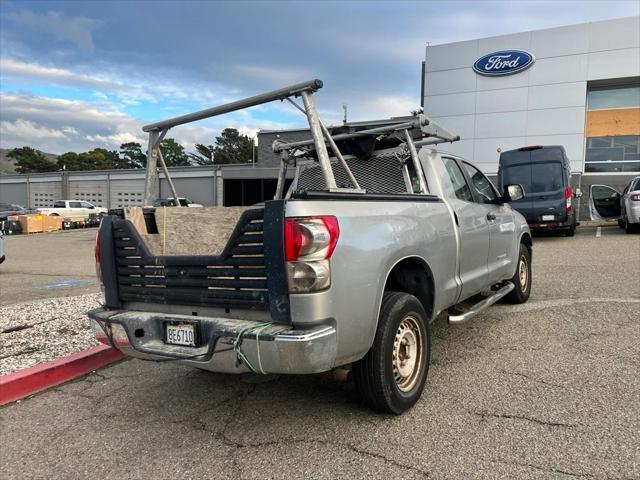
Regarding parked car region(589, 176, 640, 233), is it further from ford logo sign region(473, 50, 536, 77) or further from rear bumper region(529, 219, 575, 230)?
ford logo sign region(473, 50, 536, 77)

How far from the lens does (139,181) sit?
39.9 metres

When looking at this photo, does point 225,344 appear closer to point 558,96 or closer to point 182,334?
point 182,334

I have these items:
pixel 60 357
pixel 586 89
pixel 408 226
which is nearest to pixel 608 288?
pixel 408 226

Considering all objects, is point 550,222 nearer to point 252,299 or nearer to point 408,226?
point 408,226

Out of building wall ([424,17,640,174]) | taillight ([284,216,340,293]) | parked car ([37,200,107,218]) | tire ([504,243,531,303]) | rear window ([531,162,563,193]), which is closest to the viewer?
taillight ([284,216,340,293])

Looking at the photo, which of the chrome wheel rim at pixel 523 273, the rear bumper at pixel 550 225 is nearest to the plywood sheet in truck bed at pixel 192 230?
the chrome wheel rim at pixel 523 273

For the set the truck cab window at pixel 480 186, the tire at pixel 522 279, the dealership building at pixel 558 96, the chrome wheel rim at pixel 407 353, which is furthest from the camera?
the dealership building at pixel 558 96

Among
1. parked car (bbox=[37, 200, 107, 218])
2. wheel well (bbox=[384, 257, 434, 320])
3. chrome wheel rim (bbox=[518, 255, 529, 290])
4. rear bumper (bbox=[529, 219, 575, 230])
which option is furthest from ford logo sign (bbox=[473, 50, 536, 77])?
parked car (bbox=[37, 200, 107, 218])

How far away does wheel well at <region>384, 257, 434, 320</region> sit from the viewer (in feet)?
12.0

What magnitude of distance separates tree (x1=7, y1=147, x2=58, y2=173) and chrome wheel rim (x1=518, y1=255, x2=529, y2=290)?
3861 inches

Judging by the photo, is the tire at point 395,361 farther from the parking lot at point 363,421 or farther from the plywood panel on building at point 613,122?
the plywood panel on building at point 613,122

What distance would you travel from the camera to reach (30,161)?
A: 9238 centimetres

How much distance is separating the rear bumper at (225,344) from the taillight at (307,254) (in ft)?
0.82

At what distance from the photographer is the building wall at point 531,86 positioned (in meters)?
21.4
